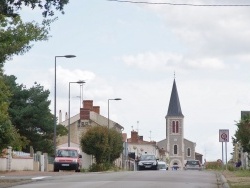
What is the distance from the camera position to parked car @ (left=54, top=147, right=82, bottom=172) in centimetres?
5491

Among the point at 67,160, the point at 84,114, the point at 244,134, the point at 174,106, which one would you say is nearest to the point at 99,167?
the point at 67,160

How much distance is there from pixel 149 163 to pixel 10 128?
2575 cm

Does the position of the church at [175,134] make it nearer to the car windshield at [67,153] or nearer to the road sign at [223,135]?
the car windshield at [67,153]

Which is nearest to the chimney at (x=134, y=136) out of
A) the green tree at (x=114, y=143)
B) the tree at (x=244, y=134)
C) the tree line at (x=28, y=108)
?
the tree line at (x=28, y=108)

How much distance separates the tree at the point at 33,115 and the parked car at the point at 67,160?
99.1ft

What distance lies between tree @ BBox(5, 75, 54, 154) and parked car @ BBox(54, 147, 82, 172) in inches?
1189

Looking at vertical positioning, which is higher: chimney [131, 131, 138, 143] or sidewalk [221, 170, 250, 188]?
chimney [131, 131, 138, 143]

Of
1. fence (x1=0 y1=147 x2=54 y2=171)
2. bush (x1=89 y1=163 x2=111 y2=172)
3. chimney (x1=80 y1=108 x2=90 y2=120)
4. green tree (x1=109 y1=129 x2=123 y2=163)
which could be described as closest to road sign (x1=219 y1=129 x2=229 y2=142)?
fence (x1=0 y1=147 x2=54 y2=171)

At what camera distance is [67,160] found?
55.1 metres

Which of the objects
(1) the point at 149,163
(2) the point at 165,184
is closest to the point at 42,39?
(2) the point at 165,184

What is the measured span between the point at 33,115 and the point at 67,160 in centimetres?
3242

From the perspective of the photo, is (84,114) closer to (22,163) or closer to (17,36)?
(22,163)

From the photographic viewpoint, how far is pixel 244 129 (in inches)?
1815

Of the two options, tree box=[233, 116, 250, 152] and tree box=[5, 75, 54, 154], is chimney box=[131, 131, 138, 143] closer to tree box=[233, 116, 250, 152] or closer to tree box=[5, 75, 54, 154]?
tree box=[5, 75, 54, 154]
